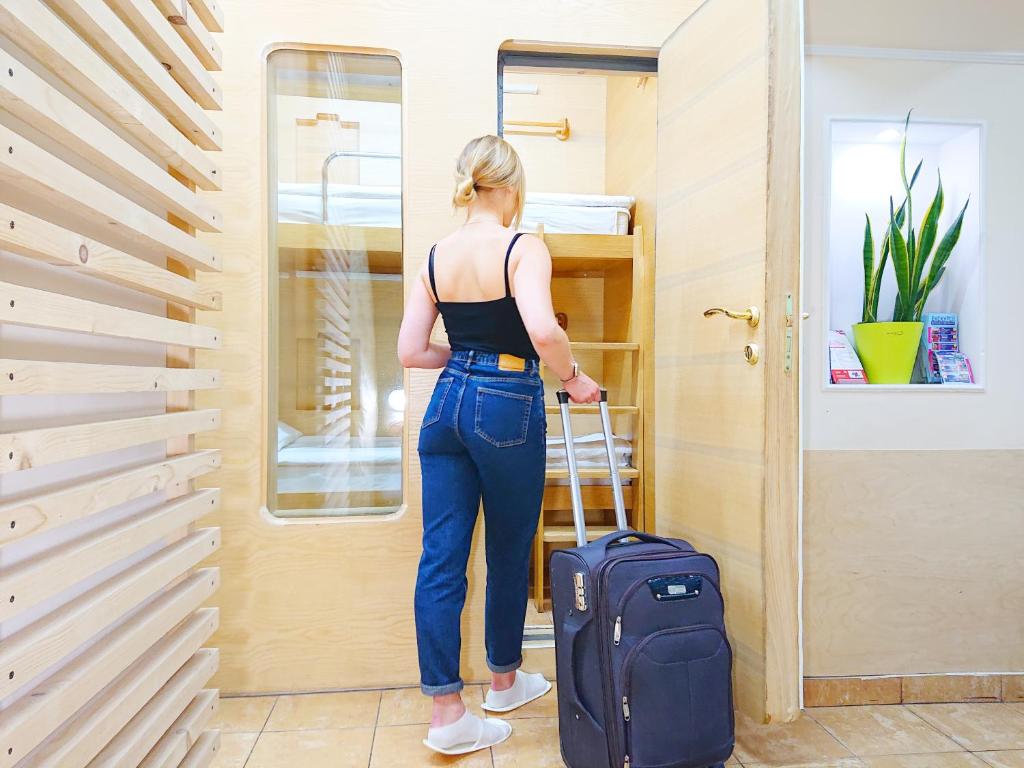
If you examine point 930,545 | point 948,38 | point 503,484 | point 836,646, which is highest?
point 948,38

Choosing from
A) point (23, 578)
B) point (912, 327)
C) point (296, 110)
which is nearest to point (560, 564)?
point (23, 578)

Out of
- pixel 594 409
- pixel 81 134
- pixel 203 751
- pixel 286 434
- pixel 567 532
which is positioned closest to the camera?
pixel 81 134

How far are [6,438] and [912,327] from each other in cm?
200

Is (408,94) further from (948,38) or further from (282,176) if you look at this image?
(948,38)

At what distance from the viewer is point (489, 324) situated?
1.59 meters

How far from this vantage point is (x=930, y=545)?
6.16 ft

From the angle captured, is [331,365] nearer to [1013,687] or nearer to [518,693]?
[518,693]

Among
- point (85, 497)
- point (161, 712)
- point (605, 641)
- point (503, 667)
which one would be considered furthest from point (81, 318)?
point (503, 667)

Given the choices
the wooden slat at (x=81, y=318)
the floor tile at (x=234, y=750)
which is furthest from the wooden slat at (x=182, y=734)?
the wooden slat at (x=81, y=318)

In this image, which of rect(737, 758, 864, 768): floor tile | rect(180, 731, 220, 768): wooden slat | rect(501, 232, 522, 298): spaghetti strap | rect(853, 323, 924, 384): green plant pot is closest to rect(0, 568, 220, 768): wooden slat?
rect(180, 731, 220, 768): wooden slat

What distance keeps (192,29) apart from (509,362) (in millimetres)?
949

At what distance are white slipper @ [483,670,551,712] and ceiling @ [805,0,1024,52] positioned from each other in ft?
6.13

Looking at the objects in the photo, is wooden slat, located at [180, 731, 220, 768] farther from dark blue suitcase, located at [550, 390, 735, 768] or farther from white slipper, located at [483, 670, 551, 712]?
dark blue suitcase, located at [550, 390, 735, 768]

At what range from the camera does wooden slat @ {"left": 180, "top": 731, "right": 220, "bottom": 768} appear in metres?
1.42
